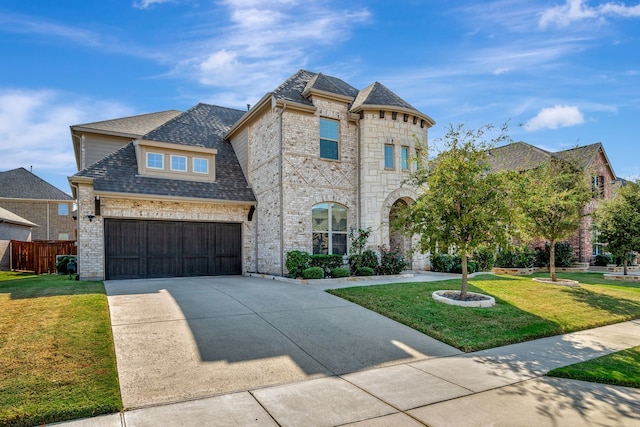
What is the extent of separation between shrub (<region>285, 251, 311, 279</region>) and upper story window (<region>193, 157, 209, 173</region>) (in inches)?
228

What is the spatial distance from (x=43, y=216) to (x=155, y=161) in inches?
1040

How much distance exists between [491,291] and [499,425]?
8.40m

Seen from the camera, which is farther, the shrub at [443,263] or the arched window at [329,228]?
the shrub at [443,263]

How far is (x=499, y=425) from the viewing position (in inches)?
157

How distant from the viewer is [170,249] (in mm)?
14766

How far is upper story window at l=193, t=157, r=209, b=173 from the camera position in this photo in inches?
626

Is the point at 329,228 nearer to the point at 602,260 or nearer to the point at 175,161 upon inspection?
the point at 175,161

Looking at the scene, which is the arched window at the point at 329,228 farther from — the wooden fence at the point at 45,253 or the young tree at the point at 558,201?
the wooden fence at the point at 45,253

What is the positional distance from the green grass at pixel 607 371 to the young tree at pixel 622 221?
13.0m

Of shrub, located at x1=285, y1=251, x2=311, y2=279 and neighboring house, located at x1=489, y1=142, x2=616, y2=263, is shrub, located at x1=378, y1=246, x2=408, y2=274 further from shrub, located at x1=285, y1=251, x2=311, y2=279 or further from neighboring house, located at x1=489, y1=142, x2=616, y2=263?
neighboring house, located at x1=489, y1=142, x2=616, y2=263

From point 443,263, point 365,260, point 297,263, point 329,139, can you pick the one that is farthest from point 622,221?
point 297,263

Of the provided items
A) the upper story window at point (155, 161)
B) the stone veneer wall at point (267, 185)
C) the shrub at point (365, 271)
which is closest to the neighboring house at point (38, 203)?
the upper story window at point (155, 161)

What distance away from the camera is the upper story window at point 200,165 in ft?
52.2

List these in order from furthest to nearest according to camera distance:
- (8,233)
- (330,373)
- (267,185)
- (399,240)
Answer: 1. (8,233)
2. (399,240)
3. (267,185)
4. (330,373)
